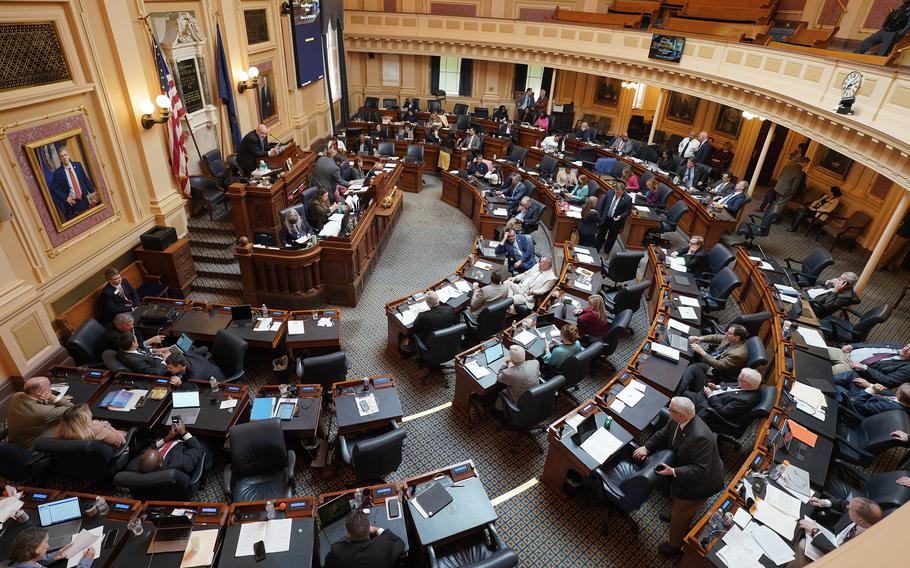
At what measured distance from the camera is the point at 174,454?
4766 mm

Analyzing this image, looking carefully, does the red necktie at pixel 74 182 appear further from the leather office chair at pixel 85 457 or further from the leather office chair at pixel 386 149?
the leather office chair at pixel 386 149

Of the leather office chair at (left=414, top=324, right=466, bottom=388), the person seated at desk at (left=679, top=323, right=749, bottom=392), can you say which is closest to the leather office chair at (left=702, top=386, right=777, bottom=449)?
the person seated at desk at (left=679, top=323, right=749, bottom=392)

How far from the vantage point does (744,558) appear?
156 inches

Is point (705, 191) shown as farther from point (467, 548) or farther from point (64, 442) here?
point (64, 442)

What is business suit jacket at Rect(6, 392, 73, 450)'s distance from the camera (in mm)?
4793

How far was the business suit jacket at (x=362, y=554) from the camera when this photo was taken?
364 cm

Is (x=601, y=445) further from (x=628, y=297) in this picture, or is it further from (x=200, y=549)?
(x=200, y=549)

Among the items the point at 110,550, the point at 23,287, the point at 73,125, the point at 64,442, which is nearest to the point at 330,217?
the point at 73,125

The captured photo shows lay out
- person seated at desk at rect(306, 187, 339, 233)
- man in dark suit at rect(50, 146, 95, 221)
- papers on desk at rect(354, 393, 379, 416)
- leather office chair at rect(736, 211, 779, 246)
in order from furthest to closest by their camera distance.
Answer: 1. leather office chair at rect(736, 211, 779, 246)
2. person seated at desk at rect(306, 187, 339, 233)
3. man in dark suit at rect(50, 146, 95, 221)
4. papers on desk at rect(354, 393, 379, 416)

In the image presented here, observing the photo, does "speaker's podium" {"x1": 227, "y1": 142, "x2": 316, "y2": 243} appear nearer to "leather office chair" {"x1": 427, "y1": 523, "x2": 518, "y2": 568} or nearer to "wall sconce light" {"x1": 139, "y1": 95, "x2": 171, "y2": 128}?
"wall sconce light" {"x1": 139, "y1": 95, "x2": 171, "y2": 128}

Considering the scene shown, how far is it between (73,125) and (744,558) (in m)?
9.35

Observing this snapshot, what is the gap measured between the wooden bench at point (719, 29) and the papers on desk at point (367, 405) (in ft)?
41.7

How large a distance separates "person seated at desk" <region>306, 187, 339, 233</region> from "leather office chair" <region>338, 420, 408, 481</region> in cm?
→ 562

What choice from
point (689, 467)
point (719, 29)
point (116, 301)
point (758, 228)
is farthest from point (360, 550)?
point (719, 29)
